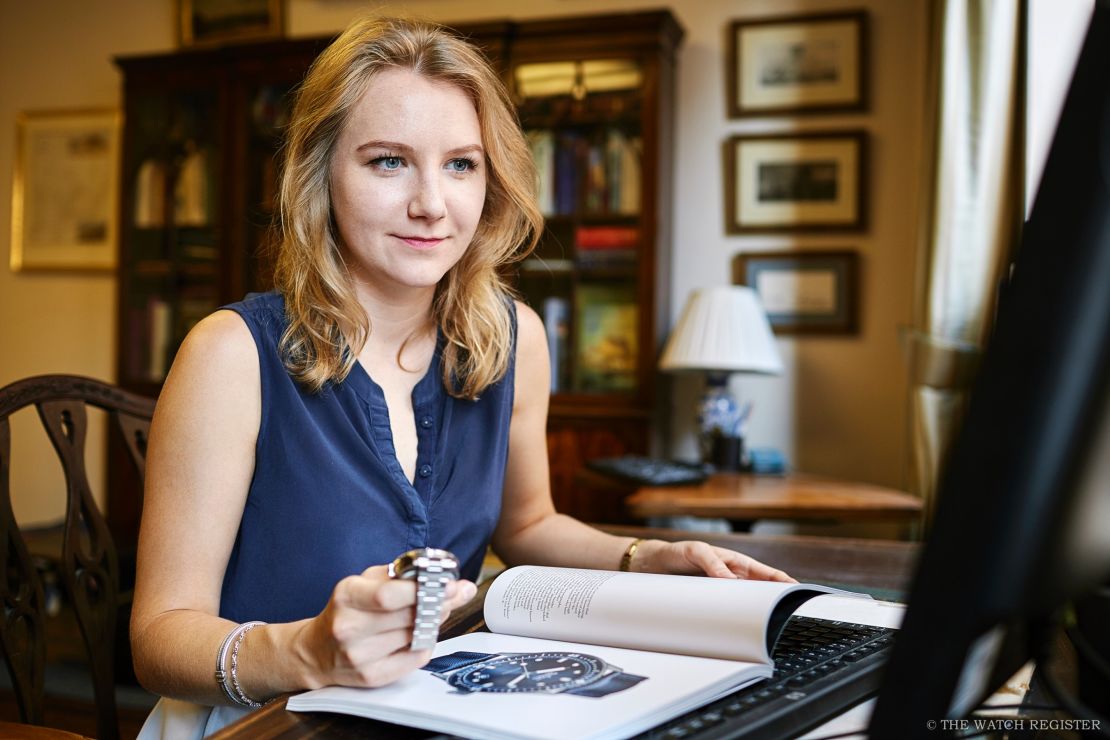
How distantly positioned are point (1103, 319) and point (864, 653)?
48 centimetres

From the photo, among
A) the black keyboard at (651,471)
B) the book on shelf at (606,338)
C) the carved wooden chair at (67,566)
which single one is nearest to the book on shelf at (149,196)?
the book on shelf at (606,338)

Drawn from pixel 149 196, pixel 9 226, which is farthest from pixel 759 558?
pixel 9 226

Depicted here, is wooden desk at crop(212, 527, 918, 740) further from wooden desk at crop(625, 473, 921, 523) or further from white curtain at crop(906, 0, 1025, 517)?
white curtain at crop(906, 0, 1025, 517)

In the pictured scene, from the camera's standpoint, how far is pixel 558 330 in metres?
3.78

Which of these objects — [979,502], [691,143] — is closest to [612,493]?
[691,143]

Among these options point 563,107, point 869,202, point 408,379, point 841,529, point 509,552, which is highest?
point 563,107

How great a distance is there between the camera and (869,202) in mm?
3684

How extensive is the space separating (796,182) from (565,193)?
2.76 feet

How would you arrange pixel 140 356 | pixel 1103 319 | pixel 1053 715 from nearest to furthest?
pixel 1103 319 → pixel 1053 715 → pixel 140 356

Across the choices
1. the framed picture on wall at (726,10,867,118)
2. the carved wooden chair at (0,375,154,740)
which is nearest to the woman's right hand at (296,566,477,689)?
the carved wooden chair at (0,375,154,740)

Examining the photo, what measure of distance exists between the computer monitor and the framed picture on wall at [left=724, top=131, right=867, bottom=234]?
344 centimetres

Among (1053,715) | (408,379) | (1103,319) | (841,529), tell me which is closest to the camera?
(1103,319)

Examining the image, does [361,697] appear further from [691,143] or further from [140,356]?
[140,356]

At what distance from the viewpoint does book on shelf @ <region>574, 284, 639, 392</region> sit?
145 inches
